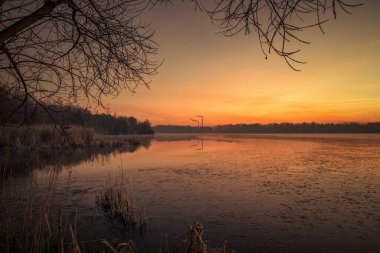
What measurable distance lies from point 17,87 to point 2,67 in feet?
0.96

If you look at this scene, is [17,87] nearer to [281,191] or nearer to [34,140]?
[281,191]

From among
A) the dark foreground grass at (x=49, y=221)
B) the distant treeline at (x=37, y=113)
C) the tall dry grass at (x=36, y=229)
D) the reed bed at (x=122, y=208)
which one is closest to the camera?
the distant treeline at (x=37, y=113)

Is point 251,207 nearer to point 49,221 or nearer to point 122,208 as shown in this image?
point 122,208

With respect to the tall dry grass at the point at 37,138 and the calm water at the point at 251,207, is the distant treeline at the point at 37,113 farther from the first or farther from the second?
the tall dry grass at the point at 37,138

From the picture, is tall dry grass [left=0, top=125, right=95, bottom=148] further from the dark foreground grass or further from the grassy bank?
the dark foreground grass

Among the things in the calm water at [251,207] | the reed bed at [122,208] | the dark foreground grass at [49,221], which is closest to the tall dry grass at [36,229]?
the dark foreground grass at [49,221]

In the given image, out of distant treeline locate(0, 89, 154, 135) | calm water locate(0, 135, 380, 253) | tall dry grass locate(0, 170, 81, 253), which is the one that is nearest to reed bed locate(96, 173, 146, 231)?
calm water locate(0, 135, 380, 253)

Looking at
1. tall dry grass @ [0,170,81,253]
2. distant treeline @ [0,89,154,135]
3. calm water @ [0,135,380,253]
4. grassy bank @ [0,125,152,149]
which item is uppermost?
distant treeline @ [0,89,154,135]

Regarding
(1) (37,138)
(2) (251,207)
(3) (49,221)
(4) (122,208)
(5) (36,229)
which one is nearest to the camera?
(5) (36,229)

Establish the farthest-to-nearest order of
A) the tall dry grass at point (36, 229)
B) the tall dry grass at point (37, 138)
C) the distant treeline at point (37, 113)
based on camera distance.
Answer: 1. the tall dry grass at point (37, 138)
2. the tall dry grass at point (36, 229)
3. the distant treeline at point (37, 113)

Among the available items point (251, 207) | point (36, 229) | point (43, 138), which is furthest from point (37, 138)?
point (36, 229)

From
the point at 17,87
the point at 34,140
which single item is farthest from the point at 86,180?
the point at 34,140

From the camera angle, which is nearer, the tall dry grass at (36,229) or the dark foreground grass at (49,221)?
the tall dry grass at (36,229)

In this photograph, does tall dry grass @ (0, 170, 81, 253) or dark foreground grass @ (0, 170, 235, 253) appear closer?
tall dry grass @ (0, 170, 81, 253)
